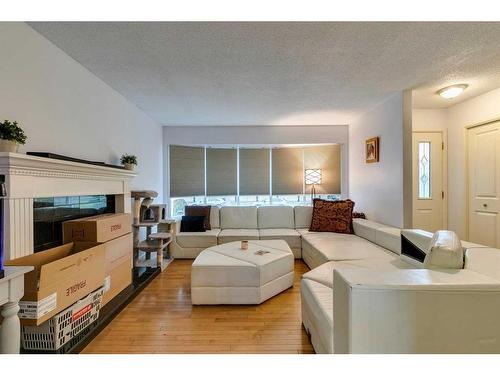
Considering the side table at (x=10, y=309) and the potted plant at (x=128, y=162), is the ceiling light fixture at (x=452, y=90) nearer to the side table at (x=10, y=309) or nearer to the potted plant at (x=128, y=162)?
Result: the potted plant at (x=128, y=162)

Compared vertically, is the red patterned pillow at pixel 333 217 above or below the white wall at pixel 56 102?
below

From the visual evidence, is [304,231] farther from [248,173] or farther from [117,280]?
[117,280]

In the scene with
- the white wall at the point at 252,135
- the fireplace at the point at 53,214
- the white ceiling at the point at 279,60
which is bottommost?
the fireplace at the point at 53,214

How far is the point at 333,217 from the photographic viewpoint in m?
4.00

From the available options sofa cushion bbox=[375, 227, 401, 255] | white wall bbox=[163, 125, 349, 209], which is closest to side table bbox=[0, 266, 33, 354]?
sofa cushion bbox=[375, 227, 401, 255]

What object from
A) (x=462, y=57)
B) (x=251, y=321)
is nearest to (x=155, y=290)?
(x=251, y=321)

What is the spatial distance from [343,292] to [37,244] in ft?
7.26

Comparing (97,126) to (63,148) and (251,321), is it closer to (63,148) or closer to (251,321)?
(63,148)

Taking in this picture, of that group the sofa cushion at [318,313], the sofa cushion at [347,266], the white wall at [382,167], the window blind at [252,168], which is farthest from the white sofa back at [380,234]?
the window blind at [252,168]

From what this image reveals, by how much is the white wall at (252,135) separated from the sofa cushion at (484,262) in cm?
327

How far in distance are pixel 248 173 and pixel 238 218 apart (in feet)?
3.75

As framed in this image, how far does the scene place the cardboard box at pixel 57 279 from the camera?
1.44 meters

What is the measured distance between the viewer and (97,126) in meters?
2.72

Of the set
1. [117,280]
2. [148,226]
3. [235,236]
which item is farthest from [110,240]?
[235,236]
